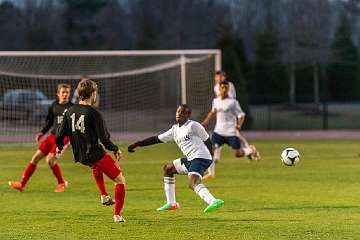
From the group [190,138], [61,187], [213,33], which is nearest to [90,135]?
[190,138]

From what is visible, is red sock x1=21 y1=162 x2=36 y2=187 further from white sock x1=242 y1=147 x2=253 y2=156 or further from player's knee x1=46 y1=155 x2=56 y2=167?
white sock x1=242 y1=147 x2=253 y2=156

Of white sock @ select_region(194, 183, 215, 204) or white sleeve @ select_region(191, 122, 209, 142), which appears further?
white sleeve @ select_region(191, 122, 209, 142)

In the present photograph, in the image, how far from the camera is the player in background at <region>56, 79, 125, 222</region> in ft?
38.7

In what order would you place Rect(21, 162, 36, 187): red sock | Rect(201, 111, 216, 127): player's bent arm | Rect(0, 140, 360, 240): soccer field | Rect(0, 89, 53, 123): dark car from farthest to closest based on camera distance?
Rect(0, 89, 53, 123): dark car < Rect(201, 111, 216, 127): player's bent arm < Rect(21, 162, 36, 187): red sock < Rect(0, 140, 360, 240): soccer field

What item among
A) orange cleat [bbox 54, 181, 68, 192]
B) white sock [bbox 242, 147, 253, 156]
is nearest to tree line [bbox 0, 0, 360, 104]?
white sock [bbox 242, 147, 253, 156]

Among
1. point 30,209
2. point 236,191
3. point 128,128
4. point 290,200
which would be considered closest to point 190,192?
point 236,191

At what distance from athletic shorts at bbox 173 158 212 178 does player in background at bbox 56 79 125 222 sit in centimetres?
126

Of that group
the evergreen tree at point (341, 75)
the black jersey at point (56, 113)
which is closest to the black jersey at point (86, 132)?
the black jersey at point (56, 113)

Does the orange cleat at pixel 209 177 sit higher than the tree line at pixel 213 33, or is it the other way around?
the tree line at pixel 213 33

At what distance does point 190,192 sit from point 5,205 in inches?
129

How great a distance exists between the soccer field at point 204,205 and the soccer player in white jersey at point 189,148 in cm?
38

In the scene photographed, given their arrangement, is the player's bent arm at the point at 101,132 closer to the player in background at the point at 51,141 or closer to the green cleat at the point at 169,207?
the green cleat at the point at 169,207

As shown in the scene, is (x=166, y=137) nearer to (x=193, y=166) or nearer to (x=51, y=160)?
(x=193, y=166)

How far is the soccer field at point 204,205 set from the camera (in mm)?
11219
